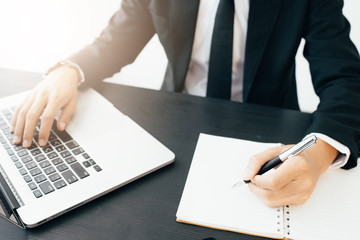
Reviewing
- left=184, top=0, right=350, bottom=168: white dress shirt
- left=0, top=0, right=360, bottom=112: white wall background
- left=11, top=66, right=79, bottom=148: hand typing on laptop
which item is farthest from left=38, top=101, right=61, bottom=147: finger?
left=0, top=0, right=360, bottom=112: white wall background

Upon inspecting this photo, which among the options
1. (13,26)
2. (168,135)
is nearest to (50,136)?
(168,135)

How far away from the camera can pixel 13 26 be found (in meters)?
2.05

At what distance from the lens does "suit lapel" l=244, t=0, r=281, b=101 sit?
0.81m

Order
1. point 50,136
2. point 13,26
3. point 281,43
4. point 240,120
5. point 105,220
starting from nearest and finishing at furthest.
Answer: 1. point 105,220
2. point 50,136
3. point 240,120
4. point 281,43
5. point 13,26

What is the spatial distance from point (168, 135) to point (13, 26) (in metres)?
1.92

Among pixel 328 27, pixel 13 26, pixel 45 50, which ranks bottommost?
pixel 45 50

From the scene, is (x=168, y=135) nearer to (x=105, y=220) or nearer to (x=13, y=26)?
(x=105, y=220)

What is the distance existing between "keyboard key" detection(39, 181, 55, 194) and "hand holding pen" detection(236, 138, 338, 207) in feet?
1.15

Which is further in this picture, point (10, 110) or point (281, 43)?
point (281, 43)

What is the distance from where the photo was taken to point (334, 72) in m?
0.74

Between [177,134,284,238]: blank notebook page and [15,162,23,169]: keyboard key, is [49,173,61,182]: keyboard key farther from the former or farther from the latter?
[177,134,284,238]: blank notebook page

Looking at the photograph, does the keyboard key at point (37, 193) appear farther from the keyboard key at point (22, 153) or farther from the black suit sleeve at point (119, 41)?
the black suit sleeve at point (119, 41)

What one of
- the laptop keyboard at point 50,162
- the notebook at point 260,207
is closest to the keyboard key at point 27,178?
the laptop keyboard at point 50,162

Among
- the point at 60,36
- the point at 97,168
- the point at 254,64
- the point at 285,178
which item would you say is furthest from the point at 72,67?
the point at 60,36
